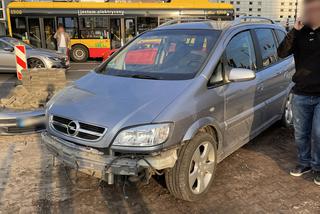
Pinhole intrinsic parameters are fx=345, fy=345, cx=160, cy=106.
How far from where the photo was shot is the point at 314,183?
395cm

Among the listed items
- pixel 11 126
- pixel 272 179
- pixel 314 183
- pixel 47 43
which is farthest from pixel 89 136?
pixel 47 43

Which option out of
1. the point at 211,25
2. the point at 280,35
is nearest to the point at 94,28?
the point at 280,35

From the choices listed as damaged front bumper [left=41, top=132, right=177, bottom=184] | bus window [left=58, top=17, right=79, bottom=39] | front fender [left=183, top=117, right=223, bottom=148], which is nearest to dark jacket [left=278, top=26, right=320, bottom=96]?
front fender [left=183, top=117, right=223, bottom=148]

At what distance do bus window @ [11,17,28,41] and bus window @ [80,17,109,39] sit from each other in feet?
9.00

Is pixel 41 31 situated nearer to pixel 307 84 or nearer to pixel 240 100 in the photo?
pixel 240 100

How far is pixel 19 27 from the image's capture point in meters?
17.0

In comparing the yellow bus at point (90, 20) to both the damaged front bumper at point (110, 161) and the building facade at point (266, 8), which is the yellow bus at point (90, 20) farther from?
the building facade at point (266, 8)

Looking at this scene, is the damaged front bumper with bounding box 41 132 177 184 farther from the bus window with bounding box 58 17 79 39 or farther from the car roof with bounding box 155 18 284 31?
the bus window with bounding box 58 17 79 39

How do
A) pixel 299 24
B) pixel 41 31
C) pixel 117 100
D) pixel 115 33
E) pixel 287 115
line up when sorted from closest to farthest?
pixel 117 100 → pixel 299 24 → pixel 287 115 → pixel 41 31 → pixel 115 33

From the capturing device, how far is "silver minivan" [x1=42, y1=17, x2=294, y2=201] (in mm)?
2965

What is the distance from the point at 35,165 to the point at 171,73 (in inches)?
82.3

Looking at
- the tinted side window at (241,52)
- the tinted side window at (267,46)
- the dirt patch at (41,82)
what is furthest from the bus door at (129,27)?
the tinted side window at (241,52)

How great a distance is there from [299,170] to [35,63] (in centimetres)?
1025

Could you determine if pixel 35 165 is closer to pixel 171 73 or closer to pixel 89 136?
pixel 89 136
